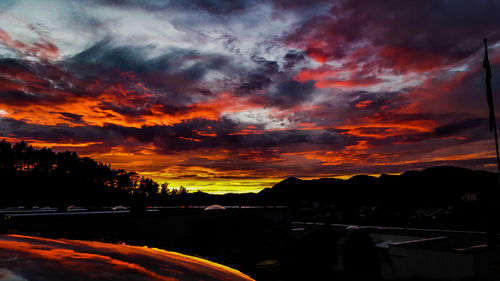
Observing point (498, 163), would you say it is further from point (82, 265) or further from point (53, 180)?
point (53, 180)

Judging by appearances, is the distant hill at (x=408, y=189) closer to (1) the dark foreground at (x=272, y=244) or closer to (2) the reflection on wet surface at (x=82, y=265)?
(1) the dark foreground at (x=272, y=244)

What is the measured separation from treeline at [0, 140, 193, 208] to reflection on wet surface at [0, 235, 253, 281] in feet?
230

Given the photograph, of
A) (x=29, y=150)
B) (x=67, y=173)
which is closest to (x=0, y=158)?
(x=29, y=150)

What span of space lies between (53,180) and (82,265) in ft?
346

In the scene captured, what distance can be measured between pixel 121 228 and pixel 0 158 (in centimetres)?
9516

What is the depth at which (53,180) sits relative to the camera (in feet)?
301

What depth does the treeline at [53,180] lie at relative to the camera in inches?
3263

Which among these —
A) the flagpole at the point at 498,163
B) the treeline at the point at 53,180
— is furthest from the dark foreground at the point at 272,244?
the treeline at the point at 53,180

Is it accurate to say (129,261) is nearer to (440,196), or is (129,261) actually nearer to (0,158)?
(0,158)

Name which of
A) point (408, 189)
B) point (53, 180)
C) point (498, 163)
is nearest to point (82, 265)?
point (498, 163)

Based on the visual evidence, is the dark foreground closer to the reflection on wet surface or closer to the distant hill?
the reflection on wet surface

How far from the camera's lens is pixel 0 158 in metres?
93.4

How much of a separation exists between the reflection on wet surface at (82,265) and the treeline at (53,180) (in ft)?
230

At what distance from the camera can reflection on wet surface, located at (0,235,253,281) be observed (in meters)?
1.78
